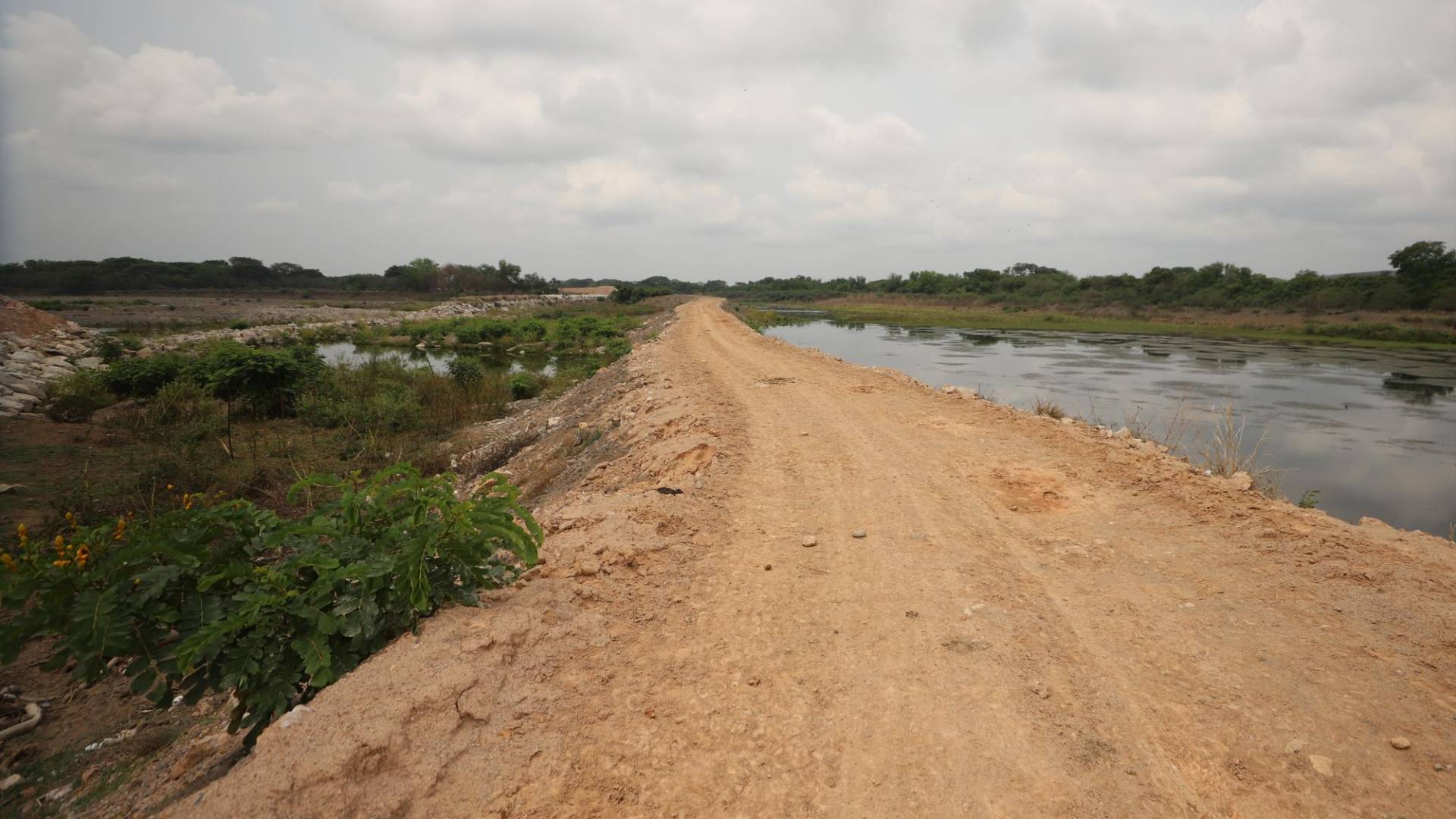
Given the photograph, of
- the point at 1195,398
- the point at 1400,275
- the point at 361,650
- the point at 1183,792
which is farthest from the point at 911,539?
the point at 1400,275

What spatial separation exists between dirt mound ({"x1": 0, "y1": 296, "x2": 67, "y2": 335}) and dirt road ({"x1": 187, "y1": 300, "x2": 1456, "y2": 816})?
99.6 feet

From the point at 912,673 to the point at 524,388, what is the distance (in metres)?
16.4

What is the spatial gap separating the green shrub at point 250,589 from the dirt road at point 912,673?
0.22 metres

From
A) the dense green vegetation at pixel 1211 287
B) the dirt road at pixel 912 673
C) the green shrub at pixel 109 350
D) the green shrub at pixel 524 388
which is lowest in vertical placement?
the green shrub at pixel 524 388

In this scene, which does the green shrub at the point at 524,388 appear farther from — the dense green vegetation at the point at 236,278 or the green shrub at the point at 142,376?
the dense green vegetation at the point at 236,278

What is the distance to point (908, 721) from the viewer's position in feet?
9.37

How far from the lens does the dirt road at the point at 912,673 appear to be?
2418 mm

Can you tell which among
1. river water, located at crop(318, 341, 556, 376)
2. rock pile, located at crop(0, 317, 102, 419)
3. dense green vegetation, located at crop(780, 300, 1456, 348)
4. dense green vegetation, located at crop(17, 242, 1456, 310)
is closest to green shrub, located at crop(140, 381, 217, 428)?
rock pile, located at crop(0, 317, 102, 419)

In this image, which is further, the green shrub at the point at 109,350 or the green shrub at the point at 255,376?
the green shrub at the point at 109,350

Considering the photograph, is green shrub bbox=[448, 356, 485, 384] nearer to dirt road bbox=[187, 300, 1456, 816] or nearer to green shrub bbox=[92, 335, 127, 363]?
green shrub bbox=[92, 335, 127, 363]

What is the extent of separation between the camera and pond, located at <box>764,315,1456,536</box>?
1101 cm

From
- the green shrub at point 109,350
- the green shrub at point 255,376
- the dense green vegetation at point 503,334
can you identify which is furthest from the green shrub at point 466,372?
the dense green vegetation at point 503,334

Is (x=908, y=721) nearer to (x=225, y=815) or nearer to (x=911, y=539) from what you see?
(x=911, y=539)

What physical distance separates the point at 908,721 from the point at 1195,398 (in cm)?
2019
